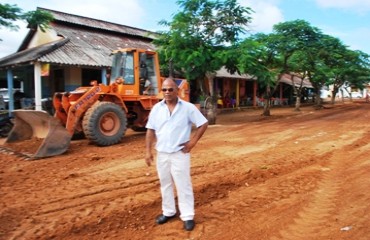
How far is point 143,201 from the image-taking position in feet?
15.6

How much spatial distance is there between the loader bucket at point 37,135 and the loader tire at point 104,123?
65 centimetres

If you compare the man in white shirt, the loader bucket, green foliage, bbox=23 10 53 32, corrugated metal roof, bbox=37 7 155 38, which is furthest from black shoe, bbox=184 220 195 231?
corrugated metal roof, bbox=37 7 155 38

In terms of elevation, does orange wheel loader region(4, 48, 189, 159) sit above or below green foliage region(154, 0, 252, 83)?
below

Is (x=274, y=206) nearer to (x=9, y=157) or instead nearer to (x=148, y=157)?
(x=148, y=157)

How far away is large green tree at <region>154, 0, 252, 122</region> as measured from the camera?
1345 centimetres

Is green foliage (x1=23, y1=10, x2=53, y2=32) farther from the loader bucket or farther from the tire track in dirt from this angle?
the tire track in dirt

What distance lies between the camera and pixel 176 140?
3.75 metres

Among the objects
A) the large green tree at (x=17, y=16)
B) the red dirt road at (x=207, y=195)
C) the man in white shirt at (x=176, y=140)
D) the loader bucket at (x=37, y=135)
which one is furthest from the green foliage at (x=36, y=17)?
the man in white shirt at (x=176, y=140)

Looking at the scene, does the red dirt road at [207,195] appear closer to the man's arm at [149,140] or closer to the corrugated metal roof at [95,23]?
the man's arm at [149,140]

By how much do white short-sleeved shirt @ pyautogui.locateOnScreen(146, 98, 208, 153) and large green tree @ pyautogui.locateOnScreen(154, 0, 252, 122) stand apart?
31.4 ft

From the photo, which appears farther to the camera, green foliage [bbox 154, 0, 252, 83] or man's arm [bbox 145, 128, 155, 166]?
green foliage [bbox 154, 0, 252, 83]

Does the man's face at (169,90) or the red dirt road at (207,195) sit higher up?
the man's face at (169,90)

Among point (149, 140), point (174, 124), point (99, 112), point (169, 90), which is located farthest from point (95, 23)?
point (174, 124)

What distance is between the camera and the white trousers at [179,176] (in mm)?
3764
